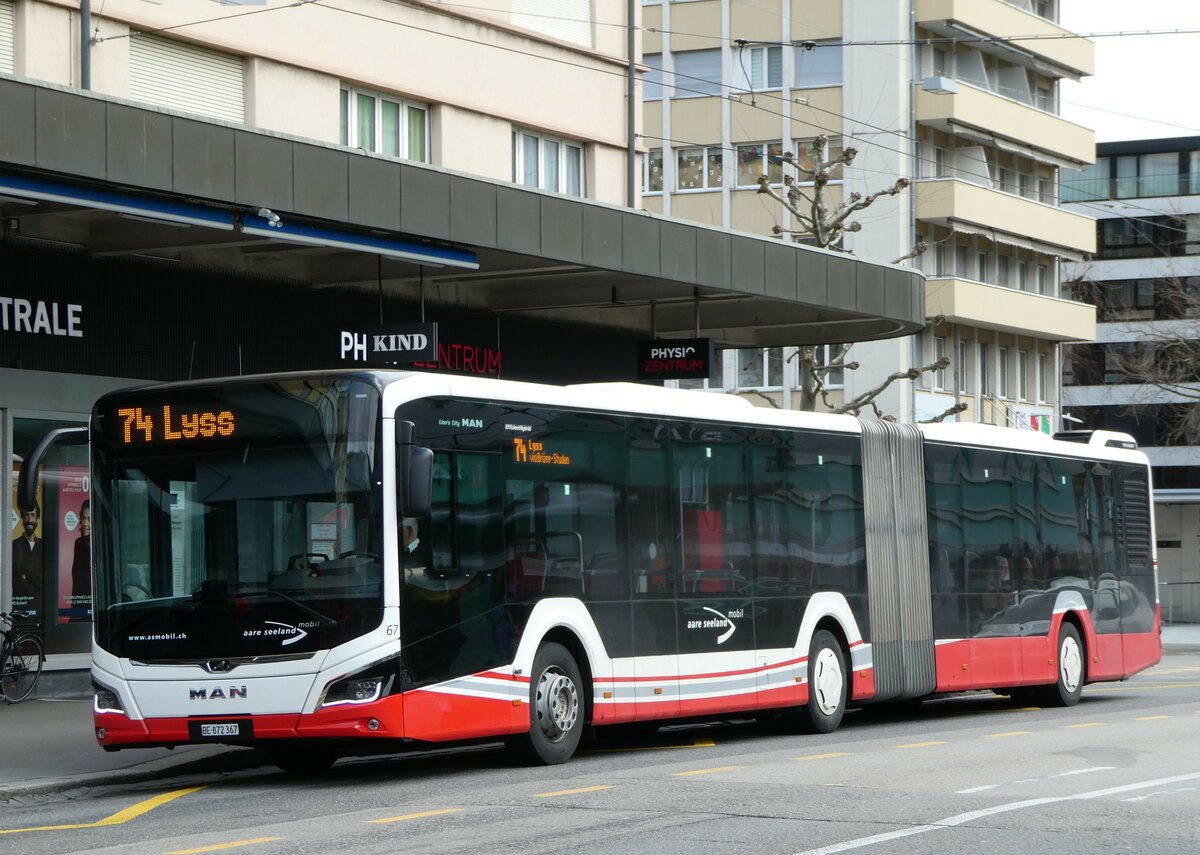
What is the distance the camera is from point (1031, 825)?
10.4 m

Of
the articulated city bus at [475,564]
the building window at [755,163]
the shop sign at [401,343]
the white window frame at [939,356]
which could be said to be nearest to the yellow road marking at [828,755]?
the articulated city bus at [475,564]

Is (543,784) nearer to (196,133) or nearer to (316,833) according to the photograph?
(316,833)

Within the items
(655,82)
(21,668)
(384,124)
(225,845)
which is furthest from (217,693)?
Result: (655,82)

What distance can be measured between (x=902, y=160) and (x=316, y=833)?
47.8 meters

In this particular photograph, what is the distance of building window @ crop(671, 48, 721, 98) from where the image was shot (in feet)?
194

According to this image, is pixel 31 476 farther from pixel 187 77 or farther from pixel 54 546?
pixel 187 77

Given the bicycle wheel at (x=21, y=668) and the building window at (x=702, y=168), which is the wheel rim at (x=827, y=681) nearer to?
the bicycle wheel at (x=21, y=668)

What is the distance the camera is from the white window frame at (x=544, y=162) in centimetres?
2922

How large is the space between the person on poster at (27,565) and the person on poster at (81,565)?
42 centimetres

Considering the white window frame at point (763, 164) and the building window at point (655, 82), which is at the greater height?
the building window at point (655, 82)

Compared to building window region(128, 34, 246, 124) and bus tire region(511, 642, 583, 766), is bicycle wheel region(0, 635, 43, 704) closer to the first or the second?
building window region(128, 34, 246, 124)

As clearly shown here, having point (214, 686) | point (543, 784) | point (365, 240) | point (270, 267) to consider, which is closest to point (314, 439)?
point (214, 686)

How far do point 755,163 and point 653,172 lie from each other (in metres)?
3.43

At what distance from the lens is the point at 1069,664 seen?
21953 millimetres
